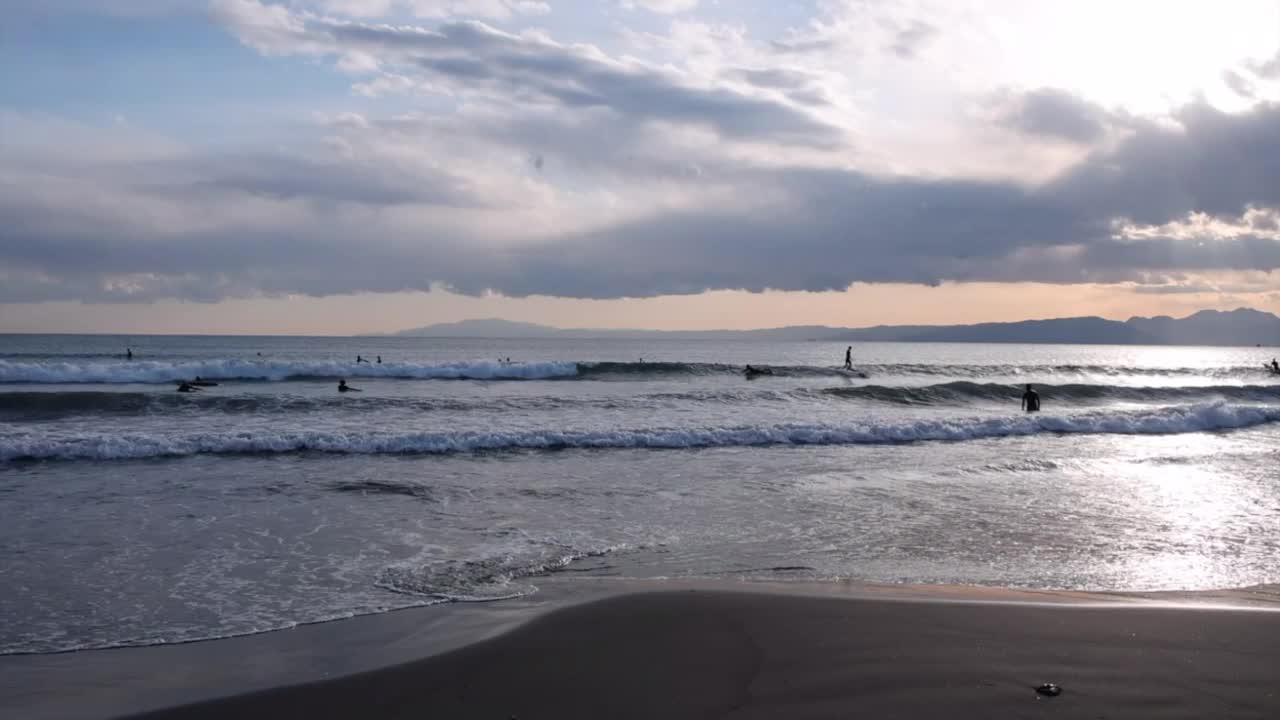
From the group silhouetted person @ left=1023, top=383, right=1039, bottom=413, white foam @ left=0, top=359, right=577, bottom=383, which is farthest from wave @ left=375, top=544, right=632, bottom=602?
white foam @ left=0, top=359, right=577, bottom=383

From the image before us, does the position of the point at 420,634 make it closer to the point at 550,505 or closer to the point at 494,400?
the point at 550,505

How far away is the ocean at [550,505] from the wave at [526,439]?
0.08m

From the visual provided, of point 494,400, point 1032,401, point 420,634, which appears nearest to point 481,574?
point 420,634

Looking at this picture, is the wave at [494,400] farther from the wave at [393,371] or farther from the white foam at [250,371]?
the white foam at [250,371]

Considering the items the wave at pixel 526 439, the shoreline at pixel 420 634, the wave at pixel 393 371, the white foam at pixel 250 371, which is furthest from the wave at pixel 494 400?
the shoreline at pixel 420 634

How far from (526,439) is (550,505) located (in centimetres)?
692

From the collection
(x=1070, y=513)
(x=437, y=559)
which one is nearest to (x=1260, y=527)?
(x=1070, y=513)

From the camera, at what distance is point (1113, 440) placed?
21.4 meters

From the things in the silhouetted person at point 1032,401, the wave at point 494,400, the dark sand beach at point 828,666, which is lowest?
the wave at point 494,400

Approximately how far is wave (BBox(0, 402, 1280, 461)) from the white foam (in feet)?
77.8

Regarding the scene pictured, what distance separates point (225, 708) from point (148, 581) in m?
3.47

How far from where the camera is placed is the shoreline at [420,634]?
502 cm

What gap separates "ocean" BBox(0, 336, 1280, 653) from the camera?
753cm

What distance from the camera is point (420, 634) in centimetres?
603
